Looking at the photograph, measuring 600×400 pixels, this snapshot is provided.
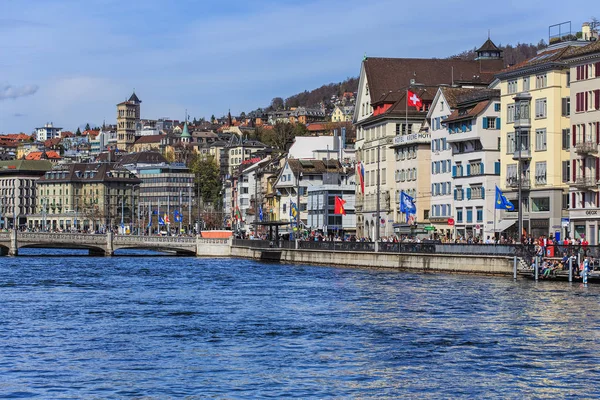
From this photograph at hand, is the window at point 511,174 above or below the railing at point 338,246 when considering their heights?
above

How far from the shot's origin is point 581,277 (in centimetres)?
6700

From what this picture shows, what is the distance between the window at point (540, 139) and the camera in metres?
90.3

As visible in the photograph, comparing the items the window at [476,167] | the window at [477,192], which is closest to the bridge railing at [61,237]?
the window at [476,167]

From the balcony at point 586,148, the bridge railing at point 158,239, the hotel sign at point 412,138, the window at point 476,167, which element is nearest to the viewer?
the balcony at point 586,148

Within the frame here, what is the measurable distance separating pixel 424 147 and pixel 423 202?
4963 millimetres

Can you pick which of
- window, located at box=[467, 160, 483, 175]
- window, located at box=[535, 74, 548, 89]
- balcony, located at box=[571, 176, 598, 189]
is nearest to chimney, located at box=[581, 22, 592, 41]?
window, located at box=[535, 74, 548, 89]

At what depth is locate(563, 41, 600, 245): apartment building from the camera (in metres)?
82.1

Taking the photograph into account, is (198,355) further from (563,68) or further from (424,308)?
(563,68)

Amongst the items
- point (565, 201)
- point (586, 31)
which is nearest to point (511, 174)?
point (565, 201)

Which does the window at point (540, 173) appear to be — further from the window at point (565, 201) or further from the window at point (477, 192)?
the window at point (477, 192)

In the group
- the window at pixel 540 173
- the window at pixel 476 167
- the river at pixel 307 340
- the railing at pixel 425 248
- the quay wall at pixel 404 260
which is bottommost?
the river at pixel 307 340

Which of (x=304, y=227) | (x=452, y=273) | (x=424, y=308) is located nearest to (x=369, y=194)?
(x=304, y=227)

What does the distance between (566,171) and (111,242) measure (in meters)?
59.1

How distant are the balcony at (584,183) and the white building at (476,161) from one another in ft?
36.2
